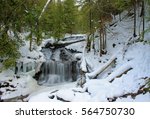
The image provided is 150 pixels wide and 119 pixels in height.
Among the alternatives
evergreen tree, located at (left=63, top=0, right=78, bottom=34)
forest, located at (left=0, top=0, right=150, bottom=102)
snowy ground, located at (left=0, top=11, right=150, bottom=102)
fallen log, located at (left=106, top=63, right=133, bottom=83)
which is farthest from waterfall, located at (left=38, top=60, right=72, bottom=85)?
evergreen tree, located at (left=63, top=0, right=78, bottom=34)

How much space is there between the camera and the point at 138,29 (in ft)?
69.8

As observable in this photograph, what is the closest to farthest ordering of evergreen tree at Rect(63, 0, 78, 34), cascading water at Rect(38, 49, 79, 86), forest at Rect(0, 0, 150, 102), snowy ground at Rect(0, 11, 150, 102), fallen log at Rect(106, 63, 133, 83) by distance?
1. snowy ground at Rect(0, 11, 150, 102)
2. forest at Rect(0, 0, 150, 102)
3. fallen log at Rect(106, 63, 133, 83)
4. cascading water at Rect(38, 49, 79, 86)
5. evergreen tree at Rect(63, 0, 78, 34)

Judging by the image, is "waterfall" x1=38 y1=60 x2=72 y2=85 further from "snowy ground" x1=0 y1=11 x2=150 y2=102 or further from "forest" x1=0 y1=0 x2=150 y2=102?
"snowy ground" x1=0 y1=11 x2=150 y2=102

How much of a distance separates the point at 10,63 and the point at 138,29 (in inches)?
357

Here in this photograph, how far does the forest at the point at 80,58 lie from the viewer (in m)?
15.2

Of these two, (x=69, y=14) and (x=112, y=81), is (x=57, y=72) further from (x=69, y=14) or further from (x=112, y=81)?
(x=69, y=14)

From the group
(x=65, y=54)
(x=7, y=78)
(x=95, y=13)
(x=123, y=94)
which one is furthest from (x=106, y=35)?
(x=123, y=94)

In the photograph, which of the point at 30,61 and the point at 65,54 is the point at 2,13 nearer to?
the point at 30,61

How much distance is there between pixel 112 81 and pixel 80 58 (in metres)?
8.43

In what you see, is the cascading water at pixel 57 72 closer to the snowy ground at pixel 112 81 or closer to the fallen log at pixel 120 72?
the snowy ground at pixel 112 81

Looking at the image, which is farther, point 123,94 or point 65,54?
point 65,54

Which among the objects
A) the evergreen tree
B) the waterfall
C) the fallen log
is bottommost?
the waterfall

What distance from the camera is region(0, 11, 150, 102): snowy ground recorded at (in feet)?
47.6

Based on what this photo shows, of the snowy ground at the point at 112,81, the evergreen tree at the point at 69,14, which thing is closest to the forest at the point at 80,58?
the snowy ground at the point at 112,81
